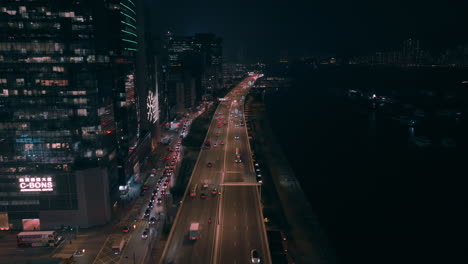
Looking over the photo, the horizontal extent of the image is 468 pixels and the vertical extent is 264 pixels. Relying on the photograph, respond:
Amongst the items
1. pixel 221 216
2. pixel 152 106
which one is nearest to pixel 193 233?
pixel 221 216

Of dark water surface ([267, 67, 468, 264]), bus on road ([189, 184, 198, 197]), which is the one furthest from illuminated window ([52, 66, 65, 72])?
dark water surface ([267, 67, 468, 264])

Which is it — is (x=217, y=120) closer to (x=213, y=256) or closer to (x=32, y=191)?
(x=32, y=191)

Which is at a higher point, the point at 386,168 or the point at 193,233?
the point at 193,233

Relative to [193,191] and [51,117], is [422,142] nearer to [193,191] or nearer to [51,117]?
[193,191]

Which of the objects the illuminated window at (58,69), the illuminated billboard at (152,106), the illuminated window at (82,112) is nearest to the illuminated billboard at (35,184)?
the illuminated window at (82,112)

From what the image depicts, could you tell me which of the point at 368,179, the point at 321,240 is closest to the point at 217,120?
the point at 368,179

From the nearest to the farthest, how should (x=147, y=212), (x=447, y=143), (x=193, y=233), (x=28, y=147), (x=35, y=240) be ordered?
1. (x=193, y=233)
2. (x=35, y=240)
3. (x=28, y=147)
4. (x=147, y=212)
5. (x=447, y=143)

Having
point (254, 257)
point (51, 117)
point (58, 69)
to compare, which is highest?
point (58, 69)

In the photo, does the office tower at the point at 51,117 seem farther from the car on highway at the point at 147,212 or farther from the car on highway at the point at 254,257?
the car on highway at the point at 254,257
